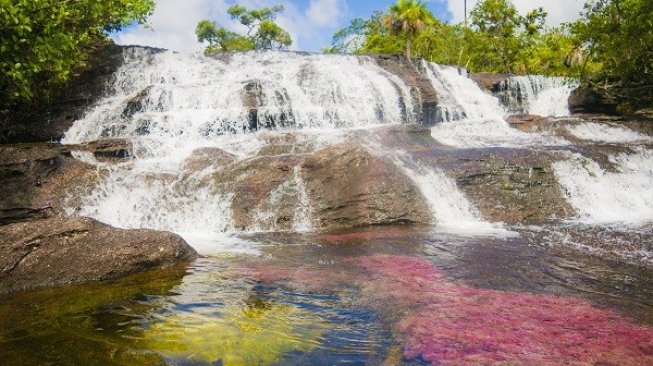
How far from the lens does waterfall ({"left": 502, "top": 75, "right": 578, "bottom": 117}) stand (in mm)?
26344

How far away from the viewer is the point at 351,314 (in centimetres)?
525

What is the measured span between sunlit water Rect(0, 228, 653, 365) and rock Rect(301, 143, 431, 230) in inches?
123

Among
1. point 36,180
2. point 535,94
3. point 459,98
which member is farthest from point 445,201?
point 535,94

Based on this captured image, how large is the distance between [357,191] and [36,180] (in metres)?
8.12

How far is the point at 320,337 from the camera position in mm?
4605

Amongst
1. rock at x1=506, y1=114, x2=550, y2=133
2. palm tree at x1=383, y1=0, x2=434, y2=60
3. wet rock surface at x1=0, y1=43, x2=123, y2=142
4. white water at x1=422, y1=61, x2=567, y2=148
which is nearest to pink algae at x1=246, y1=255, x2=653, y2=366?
white water at x1=422, y1=61, x2=567, y2=148

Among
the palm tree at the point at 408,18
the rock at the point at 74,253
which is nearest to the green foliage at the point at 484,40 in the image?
the palm tree at the point at 408,18

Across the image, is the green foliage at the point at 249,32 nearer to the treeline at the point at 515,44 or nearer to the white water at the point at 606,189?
the treeline at the point at 515,44

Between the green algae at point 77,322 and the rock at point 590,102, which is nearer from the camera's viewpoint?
the green algae at point 77,322

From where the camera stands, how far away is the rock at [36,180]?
11125mm

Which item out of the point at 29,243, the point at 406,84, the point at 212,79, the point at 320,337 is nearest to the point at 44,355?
the point at 320,337

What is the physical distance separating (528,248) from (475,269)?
2037 millimetres

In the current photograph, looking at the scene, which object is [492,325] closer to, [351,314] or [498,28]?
[351,314]

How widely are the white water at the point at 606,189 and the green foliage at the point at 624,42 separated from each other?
5969 millimetres
